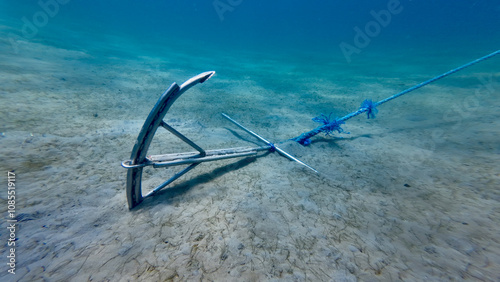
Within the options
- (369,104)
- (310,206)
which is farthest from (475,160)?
(310,206)

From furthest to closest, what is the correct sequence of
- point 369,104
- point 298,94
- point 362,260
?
point 298,94
point 369,104
point 362,260

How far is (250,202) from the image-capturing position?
9.80ft

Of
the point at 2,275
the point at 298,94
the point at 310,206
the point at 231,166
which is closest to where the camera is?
the point at 2,275

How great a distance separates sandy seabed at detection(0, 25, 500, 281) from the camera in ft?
6.72

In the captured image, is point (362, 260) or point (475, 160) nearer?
point (362, 260)

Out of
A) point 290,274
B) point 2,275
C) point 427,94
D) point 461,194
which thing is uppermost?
point 427,94

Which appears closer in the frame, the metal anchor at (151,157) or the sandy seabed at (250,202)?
the sandy seabed at (250,202)

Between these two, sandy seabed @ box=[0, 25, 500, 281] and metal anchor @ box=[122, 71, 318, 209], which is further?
metal anchor @ box=[122, 71, 318, 209]

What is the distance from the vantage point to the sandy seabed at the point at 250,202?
2.05m

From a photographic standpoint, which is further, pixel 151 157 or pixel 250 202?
pixel 250 202

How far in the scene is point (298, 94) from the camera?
10.2 metres

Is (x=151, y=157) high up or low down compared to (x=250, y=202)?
up

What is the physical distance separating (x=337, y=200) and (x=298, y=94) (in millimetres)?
7869

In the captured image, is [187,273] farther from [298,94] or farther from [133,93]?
[298,94]
